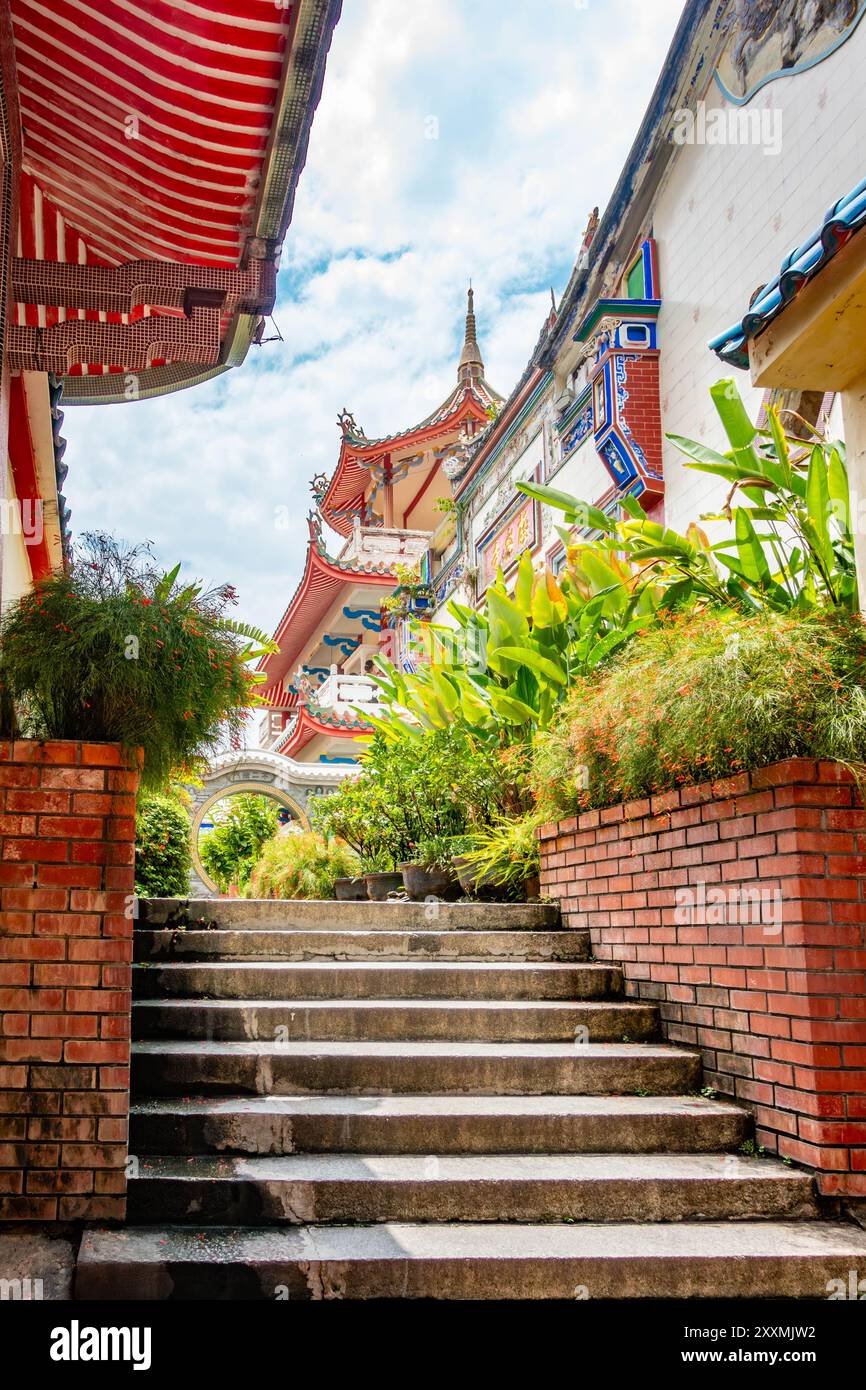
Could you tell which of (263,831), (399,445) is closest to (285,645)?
(399,445)

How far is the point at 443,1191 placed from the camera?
346 centimetres

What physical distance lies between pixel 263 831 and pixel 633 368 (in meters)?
9.23

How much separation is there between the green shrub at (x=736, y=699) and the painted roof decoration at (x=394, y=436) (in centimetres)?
1900

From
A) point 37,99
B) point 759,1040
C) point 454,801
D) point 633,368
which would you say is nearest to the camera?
point 759,1040

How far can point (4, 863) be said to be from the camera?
11.3ft

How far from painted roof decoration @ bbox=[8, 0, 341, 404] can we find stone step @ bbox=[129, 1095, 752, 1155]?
10.3 feet

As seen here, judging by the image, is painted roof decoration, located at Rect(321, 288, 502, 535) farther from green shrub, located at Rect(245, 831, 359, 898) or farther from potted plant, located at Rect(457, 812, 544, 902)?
potted plant, located at Rect(457, 812, 544, 902)

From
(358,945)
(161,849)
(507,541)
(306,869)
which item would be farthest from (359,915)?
(507,541)

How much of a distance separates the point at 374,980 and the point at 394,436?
68.3 ft

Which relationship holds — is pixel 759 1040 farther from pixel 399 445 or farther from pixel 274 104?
pixel 399 445

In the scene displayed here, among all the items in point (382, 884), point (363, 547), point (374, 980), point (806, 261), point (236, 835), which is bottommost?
point (374, 980)

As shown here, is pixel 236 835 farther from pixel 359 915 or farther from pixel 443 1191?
pixel 443 1191

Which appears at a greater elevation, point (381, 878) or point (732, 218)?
point (732, 218)

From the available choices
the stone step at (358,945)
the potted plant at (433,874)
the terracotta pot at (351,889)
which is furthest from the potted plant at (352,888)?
the stone step at (358,945)
